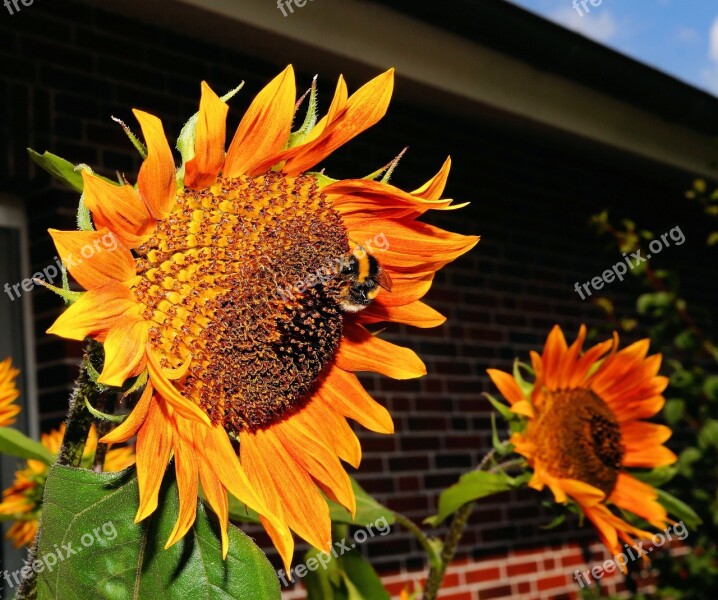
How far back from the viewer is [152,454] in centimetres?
64

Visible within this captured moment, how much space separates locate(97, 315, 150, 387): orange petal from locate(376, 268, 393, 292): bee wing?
198 millimetres

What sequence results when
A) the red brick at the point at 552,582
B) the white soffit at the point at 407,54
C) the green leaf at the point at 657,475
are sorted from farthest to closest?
the red brick at the point at 552,582 → the white soffit at the point at 407,54 → the green leaf at the point at 657,475

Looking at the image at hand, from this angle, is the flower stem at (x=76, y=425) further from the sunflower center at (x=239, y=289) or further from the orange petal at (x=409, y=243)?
the orange petal at (x=409, y=243)

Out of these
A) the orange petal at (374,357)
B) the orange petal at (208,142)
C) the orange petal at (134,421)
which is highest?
the orange petal at (208,142)

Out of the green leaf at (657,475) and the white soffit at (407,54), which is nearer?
the green leaf at (657,475)

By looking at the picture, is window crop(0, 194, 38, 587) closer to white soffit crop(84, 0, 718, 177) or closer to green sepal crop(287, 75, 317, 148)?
white soffit crop(84, 0, 718, 177)

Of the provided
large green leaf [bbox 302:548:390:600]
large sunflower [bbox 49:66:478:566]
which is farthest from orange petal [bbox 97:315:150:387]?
large green leaf [bbox 302:548:390:600]

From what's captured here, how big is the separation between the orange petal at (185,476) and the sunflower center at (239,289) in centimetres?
5

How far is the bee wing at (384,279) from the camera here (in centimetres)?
78

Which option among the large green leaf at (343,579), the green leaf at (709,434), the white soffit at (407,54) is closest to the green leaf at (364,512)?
the large green leaf at (343,579)

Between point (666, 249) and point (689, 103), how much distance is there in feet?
4.58

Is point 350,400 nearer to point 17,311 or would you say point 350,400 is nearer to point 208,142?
point 208,142

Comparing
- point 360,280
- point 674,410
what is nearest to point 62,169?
point 360,280

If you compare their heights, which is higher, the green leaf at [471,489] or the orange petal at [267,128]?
the orange petal at [267,128]
